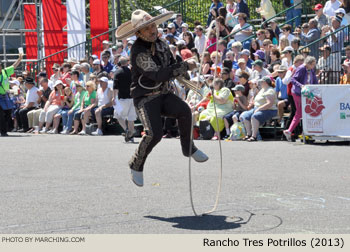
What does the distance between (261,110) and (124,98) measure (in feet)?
10.5

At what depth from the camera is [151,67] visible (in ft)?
26.1

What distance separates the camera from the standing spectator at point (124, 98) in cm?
1695

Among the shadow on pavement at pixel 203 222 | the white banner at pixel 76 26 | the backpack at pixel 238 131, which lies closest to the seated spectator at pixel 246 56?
the backpack at pixel 238 131

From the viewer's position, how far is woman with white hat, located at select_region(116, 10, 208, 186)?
797 centimetres

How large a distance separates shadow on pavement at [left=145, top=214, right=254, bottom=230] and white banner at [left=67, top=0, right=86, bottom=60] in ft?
60.7

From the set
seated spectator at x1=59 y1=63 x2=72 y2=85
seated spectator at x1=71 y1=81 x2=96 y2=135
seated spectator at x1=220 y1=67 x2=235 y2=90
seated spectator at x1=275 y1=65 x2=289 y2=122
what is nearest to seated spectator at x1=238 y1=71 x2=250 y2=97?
seated spectator at x1=220 y1=67 x2=235 y2=90

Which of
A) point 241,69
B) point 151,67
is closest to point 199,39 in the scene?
point 241,69

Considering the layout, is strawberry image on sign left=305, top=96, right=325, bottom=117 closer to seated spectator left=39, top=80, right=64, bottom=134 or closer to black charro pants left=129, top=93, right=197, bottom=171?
black charro pants left=129, top=93, right=197, bottom=171

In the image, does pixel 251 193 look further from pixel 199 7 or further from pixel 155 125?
pixel 199 7

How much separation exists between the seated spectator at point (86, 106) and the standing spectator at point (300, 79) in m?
6.46

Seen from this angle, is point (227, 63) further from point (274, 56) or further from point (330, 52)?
point (330, 52)

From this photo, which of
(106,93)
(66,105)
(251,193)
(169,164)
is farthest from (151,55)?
(66,105)

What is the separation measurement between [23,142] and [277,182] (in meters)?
9.47

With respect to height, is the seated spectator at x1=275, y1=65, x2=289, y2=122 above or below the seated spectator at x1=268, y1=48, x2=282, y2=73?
below
